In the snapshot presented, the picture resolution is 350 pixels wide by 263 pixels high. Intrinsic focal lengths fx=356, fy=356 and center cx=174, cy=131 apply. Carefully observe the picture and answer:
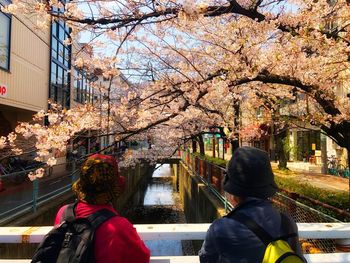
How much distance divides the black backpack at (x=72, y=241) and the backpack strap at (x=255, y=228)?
27.0 inches

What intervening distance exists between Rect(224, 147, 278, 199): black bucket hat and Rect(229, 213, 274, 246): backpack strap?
5.5 inches

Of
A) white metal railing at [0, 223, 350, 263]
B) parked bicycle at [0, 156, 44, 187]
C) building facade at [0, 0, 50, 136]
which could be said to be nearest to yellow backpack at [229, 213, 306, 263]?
white metal railing at [0, 223, 350, 263]

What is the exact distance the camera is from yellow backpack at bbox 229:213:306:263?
1.55m

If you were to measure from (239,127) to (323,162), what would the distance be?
11.9 m

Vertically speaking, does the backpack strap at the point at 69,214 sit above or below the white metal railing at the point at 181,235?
above

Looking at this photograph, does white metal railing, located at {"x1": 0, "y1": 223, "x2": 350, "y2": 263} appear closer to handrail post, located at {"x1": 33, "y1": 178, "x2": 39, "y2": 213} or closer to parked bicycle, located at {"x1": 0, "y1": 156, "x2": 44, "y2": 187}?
handrail post, located at {"x1": 33, "y1": 178, "x2": 39, "y2": 213}

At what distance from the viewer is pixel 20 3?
5059 mm

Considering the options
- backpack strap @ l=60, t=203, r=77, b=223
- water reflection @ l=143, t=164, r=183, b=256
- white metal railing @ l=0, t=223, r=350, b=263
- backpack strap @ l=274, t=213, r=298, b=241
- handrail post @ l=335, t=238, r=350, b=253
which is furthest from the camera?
water reflection @ l=143, t=164, r=183, b=256

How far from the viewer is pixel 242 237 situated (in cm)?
163

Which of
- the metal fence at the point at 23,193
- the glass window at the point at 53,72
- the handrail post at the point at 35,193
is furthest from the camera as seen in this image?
the glass window at the point at 53,72

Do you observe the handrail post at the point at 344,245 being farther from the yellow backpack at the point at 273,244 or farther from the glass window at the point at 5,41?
the glass window at the point at 5,41

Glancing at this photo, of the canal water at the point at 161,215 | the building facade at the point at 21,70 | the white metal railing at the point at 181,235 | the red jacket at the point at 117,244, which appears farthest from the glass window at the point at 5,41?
the red jacket at the point at 117,244

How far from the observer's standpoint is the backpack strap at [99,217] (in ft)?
6.05

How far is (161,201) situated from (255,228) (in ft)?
95.1
